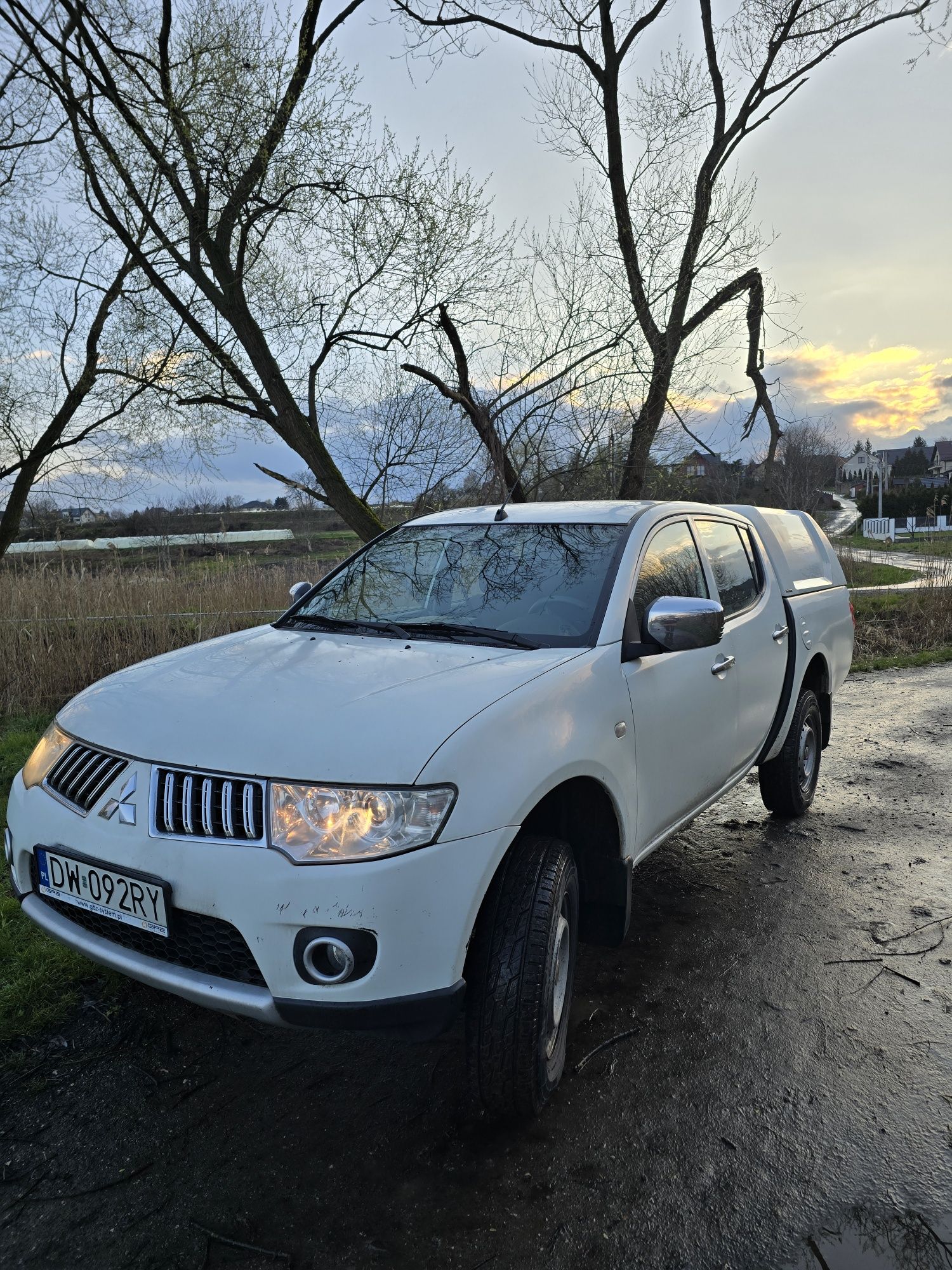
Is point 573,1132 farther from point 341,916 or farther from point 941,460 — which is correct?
point 941,460

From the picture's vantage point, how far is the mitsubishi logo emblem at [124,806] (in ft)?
7.10

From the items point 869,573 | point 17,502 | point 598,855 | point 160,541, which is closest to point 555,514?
point 598,855

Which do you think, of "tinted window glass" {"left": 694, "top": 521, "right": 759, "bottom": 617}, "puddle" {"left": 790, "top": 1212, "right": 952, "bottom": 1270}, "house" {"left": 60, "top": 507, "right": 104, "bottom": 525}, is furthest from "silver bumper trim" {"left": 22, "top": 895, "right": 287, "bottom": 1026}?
"house" {"left": 60, "top": 507, "right": 104, "bottom": 525}

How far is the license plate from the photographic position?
2.07 m

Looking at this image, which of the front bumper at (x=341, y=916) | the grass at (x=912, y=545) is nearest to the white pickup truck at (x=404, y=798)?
the front bumper at (x=341, y=916)

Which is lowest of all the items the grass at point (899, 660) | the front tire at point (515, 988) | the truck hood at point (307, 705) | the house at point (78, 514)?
the grass at point (899, 660)

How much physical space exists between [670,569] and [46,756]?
234 cm

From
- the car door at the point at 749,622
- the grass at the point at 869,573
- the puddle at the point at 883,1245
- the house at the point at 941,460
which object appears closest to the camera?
the puddle at the point at 883,1245

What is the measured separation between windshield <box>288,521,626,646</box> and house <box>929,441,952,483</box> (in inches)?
4086

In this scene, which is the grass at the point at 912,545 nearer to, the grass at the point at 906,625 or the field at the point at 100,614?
the grass at the point at 906,625

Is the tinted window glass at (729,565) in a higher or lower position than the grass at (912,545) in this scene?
higher

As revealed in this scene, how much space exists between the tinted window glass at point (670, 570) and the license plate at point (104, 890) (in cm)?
182

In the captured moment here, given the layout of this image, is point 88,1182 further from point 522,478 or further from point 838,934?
point 522,478

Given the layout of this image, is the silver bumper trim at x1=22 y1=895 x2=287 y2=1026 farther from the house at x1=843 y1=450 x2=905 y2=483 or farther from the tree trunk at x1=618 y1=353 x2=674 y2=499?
the house at x1=843 y1=450 x2=905 y2=483
